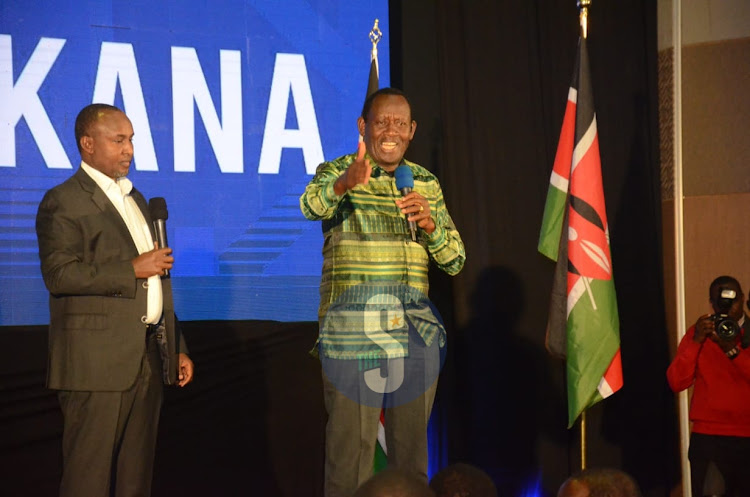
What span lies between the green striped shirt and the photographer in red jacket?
4.77 ft

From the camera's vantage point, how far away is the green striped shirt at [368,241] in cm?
284

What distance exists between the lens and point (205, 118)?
417 centimetres

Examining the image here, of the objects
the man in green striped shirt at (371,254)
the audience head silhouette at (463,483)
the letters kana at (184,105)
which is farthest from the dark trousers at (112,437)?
the letters kana at (184,105)

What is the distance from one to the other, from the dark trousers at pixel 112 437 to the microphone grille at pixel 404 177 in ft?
3.30

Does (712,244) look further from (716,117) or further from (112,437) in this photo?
(112,437)

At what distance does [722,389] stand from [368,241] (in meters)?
1.93

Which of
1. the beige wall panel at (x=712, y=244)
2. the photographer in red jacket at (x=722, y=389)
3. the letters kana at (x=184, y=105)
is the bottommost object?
the photographer in red jacket at (x=722, y=389)

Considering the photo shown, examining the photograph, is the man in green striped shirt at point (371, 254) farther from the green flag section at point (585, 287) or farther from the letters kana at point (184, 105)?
the letters kana at point (184, 105)

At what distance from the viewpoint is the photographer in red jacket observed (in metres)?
3.60

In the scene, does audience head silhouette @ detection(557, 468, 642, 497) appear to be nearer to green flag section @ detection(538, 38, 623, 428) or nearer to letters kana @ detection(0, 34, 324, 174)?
green flag section @ detection(538, 38, 623, 428)

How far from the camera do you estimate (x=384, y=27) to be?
4.47m

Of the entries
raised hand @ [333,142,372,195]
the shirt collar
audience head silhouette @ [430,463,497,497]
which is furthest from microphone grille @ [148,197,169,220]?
audience head silhouette @ [430,463,497,497]

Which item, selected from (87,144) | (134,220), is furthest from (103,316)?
(87,144)

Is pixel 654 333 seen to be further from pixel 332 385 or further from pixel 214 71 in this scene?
pixel 214 71
